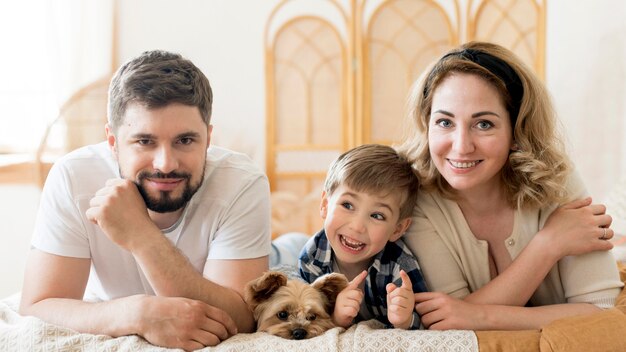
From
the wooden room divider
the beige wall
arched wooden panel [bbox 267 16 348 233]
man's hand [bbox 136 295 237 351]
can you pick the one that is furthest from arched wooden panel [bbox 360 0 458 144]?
man's hand [bbox 136 295 237 351]

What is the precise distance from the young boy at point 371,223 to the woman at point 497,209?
2.2 inches

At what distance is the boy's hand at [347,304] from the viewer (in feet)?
5.06

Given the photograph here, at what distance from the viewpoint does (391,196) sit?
1717 mm

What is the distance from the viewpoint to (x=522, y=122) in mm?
1715

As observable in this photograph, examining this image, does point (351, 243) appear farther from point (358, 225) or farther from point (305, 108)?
point (305, 108)

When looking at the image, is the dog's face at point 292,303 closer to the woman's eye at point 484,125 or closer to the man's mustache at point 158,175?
the man's mustache at point 158,175

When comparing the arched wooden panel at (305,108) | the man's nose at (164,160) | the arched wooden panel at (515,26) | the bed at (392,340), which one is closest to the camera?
the bed at (392,340)

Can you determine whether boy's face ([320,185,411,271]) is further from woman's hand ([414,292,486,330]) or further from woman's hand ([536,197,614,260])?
woman's hand ([536,197,614,260])

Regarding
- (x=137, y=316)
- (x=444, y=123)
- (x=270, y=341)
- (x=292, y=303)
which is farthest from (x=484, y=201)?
(x=137, y=316)

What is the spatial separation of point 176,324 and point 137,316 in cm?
9

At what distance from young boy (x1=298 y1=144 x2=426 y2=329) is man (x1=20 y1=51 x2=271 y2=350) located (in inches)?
7.3

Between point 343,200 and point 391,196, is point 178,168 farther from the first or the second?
point 391,196

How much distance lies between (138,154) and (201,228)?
0.27m

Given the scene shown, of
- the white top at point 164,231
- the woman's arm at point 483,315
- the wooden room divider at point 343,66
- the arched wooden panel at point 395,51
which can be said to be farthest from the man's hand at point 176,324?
the arched wooden panel at point 395,51
